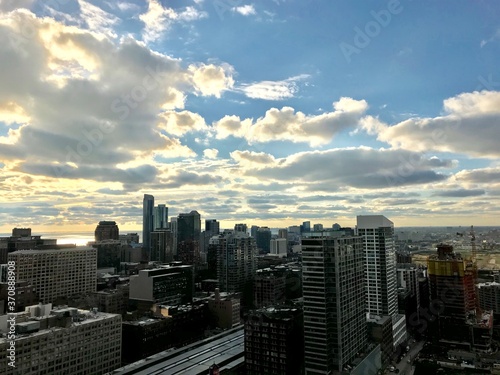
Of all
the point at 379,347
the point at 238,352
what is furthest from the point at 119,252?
the point at 379,347

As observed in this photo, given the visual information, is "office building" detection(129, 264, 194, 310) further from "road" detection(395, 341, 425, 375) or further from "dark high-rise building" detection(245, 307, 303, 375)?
"road" detection(395, 341, 425, 375)

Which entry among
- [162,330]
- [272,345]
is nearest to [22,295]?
[162,330]

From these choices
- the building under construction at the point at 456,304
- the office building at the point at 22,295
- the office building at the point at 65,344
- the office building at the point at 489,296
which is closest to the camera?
the office building at the point at 65,344

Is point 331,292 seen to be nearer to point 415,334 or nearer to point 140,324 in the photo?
point 140,324


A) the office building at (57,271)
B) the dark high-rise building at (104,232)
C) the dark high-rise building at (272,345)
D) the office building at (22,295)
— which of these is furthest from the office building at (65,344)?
the dark high-rise building at (104,232)

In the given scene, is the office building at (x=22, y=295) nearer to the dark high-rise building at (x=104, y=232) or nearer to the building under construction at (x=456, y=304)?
the building under construction at (x=456, y=304)

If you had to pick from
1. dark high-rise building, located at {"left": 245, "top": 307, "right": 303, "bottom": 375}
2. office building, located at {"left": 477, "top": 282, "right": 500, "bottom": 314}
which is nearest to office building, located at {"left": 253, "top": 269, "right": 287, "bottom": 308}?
dark high-rise building, located at {"left": 245, "top": 307, "right": 303, "bottom": 375}
